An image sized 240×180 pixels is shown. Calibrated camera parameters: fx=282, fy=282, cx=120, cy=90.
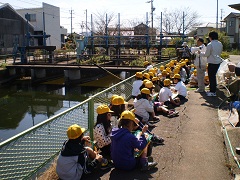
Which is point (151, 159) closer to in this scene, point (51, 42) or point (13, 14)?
point (13, 14)

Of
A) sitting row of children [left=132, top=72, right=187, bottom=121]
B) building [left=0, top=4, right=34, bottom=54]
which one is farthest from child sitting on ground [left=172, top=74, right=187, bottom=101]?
building [left=0, top=4, right=34, bottom=54]

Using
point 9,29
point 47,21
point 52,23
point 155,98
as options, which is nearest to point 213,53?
point 155,98

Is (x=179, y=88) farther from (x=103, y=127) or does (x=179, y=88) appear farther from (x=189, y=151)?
(x=103, y=127)

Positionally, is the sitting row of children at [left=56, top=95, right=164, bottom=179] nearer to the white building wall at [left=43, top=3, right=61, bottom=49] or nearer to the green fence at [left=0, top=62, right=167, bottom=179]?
the green fence at [left=0, top=62, right=167, bottom=179]

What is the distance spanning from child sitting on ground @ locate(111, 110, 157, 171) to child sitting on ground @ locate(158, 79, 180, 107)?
3712 mm

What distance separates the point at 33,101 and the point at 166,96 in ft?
36.1

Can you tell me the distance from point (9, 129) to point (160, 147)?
7564mm

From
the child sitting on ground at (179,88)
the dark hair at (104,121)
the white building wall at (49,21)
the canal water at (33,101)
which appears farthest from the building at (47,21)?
the dark hair at (104,121)

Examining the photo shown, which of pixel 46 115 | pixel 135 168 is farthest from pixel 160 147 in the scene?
pixel 46 115

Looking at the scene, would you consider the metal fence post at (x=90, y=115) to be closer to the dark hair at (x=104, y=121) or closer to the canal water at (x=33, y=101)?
the dark hair at (x=104, y=121)

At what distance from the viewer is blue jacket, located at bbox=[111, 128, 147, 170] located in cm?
402

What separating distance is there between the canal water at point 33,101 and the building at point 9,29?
14543 millimetres

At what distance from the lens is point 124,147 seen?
402 centimetres

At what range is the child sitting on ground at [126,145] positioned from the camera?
4.02 metres
